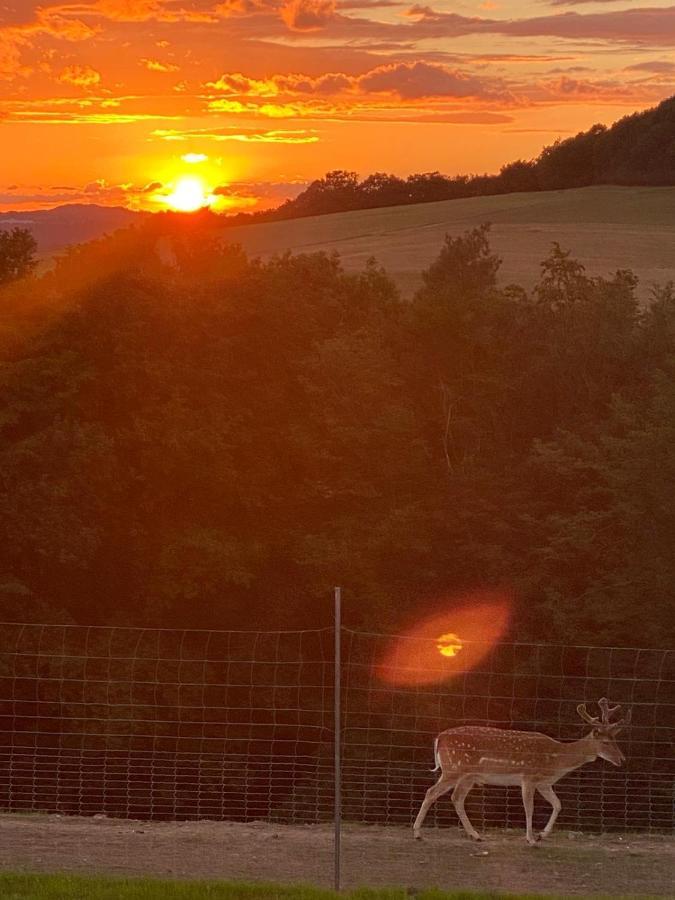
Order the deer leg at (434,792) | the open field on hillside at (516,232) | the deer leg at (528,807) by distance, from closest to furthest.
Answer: the deer leg at (528,807)
the deer leg at (434,792)
the open field on hillside at (516,232)

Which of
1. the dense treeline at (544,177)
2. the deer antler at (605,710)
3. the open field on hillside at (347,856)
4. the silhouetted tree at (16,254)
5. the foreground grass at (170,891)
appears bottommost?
the open field on hillside at (347,856)

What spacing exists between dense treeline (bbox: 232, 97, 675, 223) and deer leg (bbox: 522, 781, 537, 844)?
73.2 metres

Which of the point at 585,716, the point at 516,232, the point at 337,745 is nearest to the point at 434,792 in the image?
the point at 585,716

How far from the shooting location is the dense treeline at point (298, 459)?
33.8 metres

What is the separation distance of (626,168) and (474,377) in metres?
46.3

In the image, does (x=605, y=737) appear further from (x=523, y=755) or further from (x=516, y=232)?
(x=516, y=232)

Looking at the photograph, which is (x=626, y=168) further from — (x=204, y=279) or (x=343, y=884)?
(x=343, y=884)

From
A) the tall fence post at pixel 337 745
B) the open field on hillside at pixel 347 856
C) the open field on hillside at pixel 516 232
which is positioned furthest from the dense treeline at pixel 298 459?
the tall fence post at pixel 337 745

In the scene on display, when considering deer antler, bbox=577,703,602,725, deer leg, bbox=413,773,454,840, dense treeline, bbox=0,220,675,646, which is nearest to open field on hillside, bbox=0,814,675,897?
deer leg, bbox=413,773,454,840

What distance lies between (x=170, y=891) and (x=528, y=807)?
12.9 ft

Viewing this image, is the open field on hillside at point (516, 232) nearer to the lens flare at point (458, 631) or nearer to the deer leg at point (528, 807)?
the lens flare at point (458, 631)

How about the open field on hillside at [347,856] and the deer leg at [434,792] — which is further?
the deer leg at [434,792]

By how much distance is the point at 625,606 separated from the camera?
31.7 metres

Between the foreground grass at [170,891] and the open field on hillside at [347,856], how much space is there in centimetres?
40
